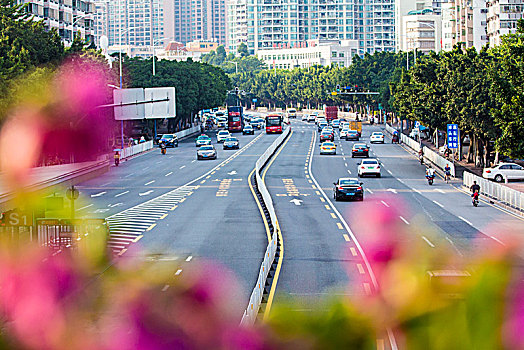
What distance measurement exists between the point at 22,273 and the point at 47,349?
36.4ft

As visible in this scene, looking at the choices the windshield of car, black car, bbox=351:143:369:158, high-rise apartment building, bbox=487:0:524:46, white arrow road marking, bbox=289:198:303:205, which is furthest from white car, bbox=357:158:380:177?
high-rise apartment building, bbox=487:0:524:46

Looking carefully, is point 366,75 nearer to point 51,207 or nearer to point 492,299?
point 51,207

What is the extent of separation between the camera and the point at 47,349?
319 inches

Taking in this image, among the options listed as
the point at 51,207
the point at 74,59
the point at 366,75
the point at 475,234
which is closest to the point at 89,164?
the point at 74,59

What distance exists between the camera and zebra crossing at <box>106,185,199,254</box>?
3564 centimetres

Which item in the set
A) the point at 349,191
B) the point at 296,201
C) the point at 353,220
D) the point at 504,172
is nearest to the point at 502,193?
the point at 349,191

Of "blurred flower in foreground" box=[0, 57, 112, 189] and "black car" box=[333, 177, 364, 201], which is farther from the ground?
"blurred flower in foreground" box=[0, 57, 112, 189]

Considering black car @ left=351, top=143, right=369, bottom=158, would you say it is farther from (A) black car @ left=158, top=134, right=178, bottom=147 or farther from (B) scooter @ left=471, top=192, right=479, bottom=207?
(B) scooter @ left=471, top=192, right=479, bottom=207

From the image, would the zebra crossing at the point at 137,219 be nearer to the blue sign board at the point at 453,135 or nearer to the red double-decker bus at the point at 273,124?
the blue sign board at the point at 453,135

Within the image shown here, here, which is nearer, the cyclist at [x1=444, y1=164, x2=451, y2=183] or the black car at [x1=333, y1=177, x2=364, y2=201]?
the black car at [x1=333, y1=177, x2=364, y2=201]

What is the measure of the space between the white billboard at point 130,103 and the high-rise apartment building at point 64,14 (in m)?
73.5

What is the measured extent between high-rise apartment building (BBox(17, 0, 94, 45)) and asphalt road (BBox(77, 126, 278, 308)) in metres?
42.9

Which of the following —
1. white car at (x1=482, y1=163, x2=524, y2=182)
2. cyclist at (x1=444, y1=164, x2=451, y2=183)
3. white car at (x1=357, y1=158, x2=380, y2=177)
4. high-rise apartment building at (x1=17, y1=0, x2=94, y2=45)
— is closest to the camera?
white car at (x1=482, y1=163, x2=524, y2=182)

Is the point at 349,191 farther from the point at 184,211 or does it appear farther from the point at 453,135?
the point at 453,135
